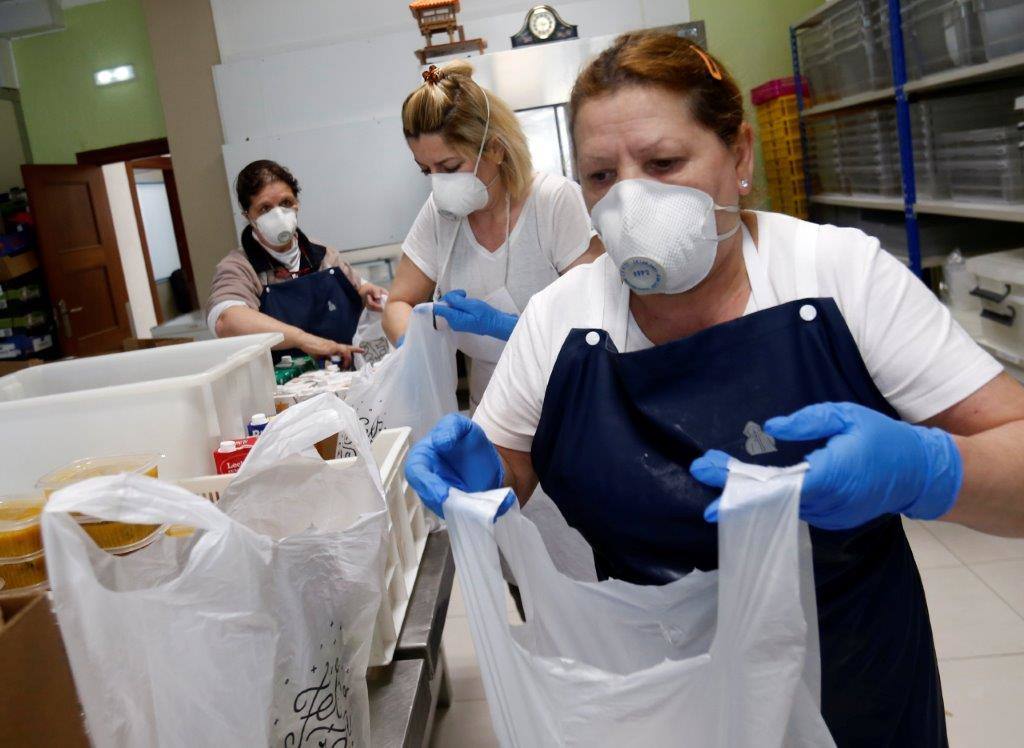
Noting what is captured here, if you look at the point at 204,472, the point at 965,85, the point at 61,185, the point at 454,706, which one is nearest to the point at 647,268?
the point at 204,472

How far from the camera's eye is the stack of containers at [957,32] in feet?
8.61

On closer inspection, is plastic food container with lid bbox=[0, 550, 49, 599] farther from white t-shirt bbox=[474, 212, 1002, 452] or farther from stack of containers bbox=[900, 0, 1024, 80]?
stack of containers bbox=[900, 0, 1024, 80]

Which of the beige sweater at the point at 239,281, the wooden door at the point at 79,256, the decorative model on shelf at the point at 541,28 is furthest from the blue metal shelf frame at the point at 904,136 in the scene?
the wooden door at the point at 79,256

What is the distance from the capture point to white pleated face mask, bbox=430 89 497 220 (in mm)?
2014

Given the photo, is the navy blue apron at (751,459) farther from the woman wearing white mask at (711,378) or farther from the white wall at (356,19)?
the white wall at (356,19)

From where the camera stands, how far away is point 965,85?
11.7ft

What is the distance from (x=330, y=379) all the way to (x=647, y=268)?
145 centimetres

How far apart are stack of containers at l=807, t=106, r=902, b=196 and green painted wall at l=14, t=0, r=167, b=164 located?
14.7 feet

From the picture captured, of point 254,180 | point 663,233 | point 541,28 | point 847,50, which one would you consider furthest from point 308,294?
point 847,50

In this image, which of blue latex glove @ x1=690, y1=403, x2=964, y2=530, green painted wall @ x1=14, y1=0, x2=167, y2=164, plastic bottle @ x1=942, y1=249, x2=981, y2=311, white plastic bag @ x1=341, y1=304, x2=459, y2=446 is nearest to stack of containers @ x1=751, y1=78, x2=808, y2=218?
plastic bottle @ x1=942, y1=249, x2=981, y2=311

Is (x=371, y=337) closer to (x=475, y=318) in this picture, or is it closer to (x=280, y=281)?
(x=280, y=281)

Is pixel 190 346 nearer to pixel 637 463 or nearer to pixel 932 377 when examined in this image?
pixel 637 463

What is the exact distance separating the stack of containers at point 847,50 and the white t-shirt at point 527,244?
2.21m

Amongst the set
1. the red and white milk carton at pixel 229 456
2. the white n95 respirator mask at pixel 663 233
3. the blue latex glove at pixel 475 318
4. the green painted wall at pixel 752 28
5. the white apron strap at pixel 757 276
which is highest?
the green painted wall at pixel 752 28
